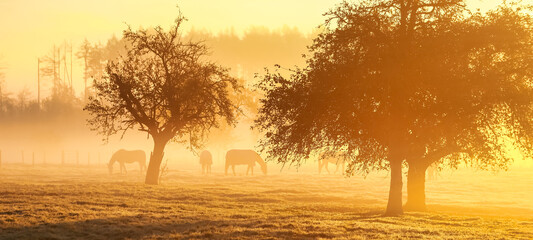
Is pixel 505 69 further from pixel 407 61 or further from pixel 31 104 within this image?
pixel 31 104

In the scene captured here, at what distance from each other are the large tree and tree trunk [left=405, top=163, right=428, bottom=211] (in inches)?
112

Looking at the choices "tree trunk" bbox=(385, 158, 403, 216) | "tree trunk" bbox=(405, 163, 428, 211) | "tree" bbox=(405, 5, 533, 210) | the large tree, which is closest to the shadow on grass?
the large tree

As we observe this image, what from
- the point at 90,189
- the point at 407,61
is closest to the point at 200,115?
the point at 90,189

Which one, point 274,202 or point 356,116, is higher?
point 356,116

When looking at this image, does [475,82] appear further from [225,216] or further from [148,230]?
[148,230]

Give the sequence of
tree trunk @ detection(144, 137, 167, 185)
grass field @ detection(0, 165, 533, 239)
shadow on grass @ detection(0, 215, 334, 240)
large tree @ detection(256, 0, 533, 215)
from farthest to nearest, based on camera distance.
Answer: tree trunk @ detection(144, 137, 167, 185) → large tree @ detection(256, 0, 533, 215) → grass field @ detection(0, 165, 533, 239) → shadow on grass @ detection(0, 215, 334, 240)

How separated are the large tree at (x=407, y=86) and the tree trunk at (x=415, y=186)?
112 inches

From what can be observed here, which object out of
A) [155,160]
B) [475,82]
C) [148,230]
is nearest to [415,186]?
[475,82]

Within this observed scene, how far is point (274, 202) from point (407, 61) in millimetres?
13869

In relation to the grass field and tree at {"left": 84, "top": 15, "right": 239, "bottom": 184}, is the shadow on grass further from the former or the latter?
tree at {"left": 84, "top": 15, "right": 239, "bottom": 184}

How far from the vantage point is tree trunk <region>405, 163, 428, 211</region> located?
32500mm

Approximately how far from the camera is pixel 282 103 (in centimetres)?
2866

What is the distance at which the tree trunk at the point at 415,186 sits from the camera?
107 ft

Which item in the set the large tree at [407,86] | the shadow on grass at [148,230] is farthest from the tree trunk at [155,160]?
the shadow on grass at [148,230]
